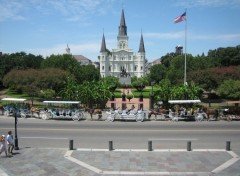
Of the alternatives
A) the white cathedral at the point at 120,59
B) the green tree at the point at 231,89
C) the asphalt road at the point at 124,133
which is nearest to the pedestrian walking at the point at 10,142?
the asphalt road at the point at 124,133

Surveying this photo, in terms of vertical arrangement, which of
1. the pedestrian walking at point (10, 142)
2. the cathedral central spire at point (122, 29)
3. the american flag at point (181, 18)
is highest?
the cathedral central spire at point (122, 29)

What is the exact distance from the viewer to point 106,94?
38.3 meters

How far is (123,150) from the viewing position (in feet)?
62.3

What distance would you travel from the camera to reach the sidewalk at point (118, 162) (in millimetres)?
14906

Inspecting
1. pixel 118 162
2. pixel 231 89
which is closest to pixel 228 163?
pixel 118 162

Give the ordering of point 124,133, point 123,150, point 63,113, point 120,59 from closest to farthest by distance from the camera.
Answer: point 123,150 → point 124,133 → point 63,113 → point 120,59

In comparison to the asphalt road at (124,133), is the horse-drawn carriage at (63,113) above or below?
above

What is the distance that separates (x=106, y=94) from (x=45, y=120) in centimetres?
946

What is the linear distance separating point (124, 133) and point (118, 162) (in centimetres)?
805

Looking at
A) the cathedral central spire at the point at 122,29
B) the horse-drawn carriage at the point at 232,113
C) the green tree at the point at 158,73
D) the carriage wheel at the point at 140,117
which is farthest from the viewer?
the cathedral central spire at the point at 122,29

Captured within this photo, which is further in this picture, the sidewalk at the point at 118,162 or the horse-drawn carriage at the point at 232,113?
the horse-drawn carriage at the point at 232,113

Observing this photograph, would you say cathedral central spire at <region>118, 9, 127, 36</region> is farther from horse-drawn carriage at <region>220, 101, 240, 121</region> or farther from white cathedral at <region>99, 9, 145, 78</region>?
horse-drawn carriage at <region>220, 101, 240, 121</region>

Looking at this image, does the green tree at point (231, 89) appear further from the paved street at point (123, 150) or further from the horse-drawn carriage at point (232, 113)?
the paved street at point (123, 150)

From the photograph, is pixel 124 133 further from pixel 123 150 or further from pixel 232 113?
pixel 232 113
